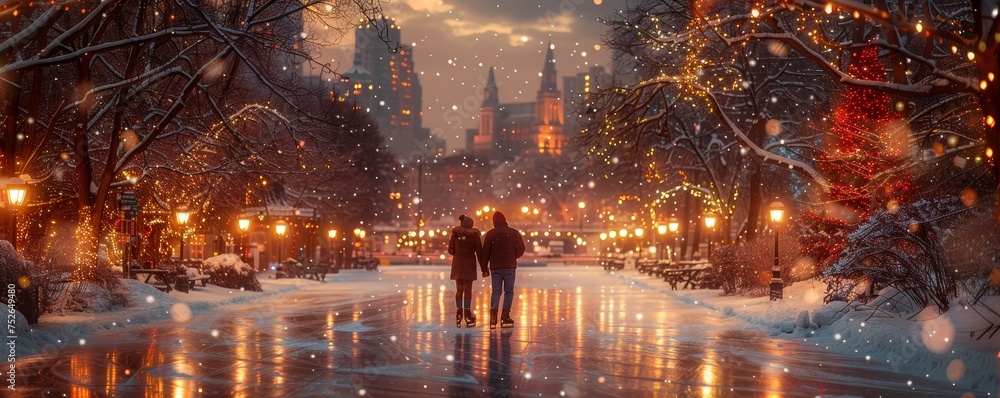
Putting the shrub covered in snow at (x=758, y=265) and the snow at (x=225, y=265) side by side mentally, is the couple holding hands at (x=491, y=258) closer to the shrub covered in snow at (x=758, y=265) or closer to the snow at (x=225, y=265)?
the shrub covered in snow at (x=758, y=265)

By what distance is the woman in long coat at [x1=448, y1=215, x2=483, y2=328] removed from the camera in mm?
20688

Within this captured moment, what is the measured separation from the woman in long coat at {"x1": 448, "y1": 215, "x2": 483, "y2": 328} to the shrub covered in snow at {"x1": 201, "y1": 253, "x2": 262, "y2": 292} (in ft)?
57.2

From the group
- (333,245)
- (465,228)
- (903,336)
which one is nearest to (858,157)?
(465,228)

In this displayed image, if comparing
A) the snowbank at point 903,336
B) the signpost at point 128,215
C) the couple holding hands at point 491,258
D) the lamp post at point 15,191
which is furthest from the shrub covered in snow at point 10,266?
the snowbank at point 903,336

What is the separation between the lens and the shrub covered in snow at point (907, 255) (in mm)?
17625

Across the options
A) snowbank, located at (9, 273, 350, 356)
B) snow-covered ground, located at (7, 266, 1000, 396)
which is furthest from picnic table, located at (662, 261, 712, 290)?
snowbank, located at (9, 273, 350, 356)

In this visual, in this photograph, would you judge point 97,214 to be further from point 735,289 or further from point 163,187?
point 735,289

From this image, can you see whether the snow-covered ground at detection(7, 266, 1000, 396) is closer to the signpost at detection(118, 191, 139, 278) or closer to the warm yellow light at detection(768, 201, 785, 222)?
the warm yellow light at detection(768, 201, 785, 222)

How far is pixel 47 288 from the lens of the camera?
20.2 metres

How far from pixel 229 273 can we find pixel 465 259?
17919mm

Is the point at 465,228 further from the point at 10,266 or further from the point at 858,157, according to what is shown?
the point at 858,157

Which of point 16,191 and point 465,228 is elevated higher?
point 16,191

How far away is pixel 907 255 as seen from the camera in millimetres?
18234

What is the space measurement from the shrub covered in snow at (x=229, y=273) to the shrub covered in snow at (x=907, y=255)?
851 inches
